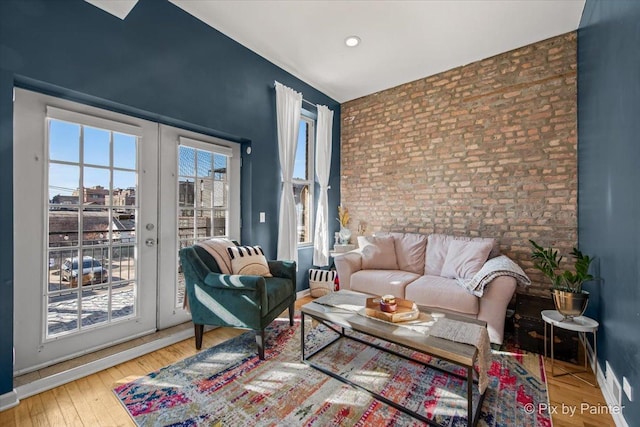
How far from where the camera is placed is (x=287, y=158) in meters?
3.66

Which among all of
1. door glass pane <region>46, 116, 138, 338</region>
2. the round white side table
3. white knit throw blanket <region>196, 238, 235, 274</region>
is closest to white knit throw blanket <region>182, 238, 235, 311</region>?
white knit throw blanket <region>196, 238, 235, 274</region>

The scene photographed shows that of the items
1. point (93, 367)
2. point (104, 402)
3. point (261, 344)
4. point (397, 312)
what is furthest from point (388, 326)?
point (93, 367)

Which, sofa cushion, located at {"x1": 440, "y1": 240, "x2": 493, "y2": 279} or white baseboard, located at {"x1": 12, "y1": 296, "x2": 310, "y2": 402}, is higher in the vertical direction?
sofa cushion, located at {"x1": 440, "y1": 240, "x2": 493, "y2": 279}

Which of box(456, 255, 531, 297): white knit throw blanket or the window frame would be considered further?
the window frame

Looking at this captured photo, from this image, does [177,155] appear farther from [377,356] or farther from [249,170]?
[377,356]

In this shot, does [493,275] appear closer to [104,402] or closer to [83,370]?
[104,402]

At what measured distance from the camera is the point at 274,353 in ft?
7.71

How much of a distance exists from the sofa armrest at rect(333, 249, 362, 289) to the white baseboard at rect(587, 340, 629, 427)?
2142 mm

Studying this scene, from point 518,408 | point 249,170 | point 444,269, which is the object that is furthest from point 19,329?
point 444,269

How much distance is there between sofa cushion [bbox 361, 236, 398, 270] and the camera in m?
3.55

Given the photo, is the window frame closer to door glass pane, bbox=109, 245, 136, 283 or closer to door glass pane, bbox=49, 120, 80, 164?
door glass pane, bbox=109, 245, 136, 283

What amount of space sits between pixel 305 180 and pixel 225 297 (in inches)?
92.2

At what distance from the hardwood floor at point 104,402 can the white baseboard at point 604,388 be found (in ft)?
0.11

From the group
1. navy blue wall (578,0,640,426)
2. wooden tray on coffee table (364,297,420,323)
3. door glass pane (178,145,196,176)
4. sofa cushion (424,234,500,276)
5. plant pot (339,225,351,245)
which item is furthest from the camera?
plant pot (339,225,351,245)
